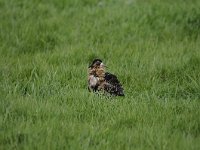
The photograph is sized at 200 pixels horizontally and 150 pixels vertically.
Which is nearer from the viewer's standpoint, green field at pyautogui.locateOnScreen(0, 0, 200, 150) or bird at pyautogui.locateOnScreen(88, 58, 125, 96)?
green field at pyautogui.locateOnScreen(0, 0, 200, 150)

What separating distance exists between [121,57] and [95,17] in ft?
6.77

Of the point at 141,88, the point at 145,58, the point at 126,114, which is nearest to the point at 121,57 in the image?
the point at 145,58

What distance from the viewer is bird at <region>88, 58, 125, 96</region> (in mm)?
6398

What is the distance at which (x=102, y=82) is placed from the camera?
6.48m

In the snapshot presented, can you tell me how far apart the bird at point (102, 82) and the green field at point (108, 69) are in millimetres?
158

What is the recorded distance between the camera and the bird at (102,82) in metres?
6.40

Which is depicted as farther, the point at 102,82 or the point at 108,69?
the point at 108,69

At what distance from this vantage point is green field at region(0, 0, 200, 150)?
511 centimetres

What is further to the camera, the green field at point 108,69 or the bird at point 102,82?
the bird at point 102,82

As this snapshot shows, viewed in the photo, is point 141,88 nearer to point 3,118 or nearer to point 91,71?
point 91,71

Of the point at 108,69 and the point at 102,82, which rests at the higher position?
the point at 108,69

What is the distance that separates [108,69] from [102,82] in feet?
3.49

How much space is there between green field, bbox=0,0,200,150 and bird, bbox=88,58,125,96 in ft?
0.52

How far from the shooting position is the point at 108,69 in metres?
7.53
